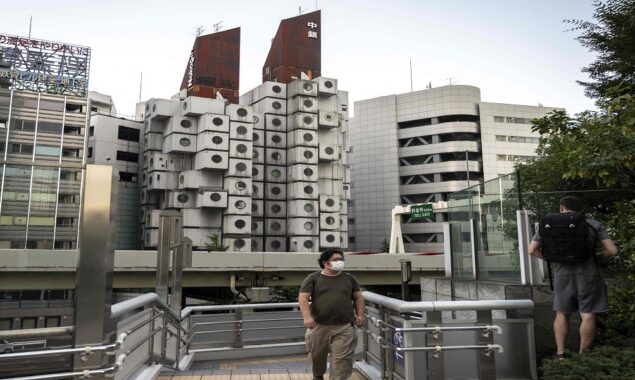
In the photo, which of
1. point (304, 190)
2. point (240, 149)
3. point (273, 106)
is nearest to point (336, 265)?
point (240, 149)

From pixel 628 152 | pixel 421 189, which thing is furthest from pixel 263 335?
pixel 421 189

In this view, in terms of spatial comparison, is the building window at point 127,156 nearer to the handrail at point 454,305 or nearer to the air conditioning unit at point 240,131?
the air conditioning unit at point 240,131

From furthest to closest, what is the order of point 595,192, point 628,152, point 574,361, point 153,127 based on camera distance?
point 153,127 → point 595,192 → point 628,152 → point 574,361

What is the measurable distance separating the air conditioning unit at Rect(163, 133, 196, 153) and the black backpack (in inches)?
1812

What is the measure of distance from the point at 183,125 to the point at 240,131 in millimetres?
5397

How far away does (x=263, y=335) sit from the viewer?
1086 cm

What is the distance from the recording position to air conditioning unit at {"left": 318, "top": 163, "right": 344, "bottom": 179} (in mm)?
53031

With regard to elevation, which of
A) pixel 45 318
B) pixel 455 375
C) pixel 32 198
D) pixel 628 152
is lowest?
pixel 455 375

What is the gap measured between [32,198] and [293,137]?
4810 cm

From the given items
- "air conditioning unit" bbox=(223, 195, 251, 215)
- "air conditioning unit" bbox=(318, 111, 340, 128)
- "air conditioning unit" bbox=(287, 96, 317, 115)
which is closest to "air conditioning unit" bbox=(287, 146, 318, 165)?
"air conditioning unit" bbox=(318, 111, 340, 128)

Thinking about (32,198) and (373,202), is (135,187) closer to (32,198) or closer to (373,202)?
(373,202)

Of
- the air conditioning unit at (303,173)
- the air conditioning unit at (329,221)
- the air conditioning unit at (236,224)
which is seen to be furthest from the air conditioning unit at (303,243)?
the air conditioning unit at (303,173)

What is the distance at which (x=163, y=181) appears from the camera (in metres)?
48.9

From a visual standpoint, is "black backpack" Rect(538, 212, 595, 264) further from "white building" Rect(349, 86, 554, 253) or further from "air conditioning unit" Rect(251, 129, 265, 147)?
"white building" Rect(349, 86, 554, 253)
